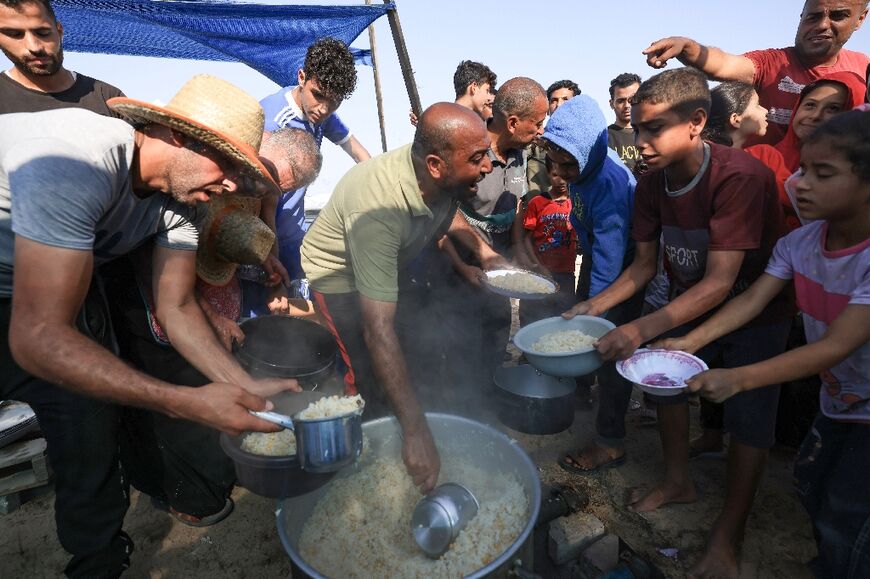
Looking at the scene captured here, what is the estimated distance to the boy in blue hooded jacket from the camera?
3.09 meters

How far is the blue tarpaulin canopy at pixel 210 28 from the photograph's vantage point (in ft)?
15.6

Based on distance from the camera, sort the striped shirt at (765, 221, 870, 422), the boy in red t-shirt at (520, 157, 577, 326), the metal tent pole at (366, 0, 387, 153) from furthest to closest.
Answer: the metal tent pole at (366, 0, 387, 153), the boy in red t-shirt at (520, 157, 577, 326), the striped shirt at (765, 221, 870, 422)

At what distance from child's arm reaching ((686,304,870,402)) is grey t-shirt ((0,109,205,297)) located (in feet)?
8.26

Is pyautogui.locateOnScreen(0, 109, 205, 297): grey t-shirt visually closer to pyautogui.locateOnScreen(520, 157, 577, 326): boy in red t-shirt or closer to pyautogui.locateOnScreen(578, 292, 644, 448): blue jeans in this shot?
pyautogui.locateOnScreen(578, 292, 644, 448): blue jeans

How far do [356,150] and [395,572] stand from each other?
459 centimetres

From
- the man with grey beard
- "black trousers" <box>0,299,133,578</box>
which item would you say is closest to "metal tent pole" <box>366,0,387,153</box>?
the man with grey beard

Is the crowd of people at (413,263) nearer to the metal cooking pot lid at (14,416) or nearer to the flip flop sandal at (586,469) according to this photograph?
the flip flop sandal at (586,469)

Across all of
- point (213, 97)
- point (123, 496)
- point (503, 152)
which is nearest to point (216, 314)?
point (123, 496)

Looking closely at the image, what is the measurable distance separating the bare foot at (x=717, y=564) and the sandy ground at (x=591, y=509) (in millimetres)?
89

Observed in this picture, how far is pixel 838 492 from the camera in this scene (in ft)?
6.49

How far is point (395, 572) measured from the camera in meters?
2.10

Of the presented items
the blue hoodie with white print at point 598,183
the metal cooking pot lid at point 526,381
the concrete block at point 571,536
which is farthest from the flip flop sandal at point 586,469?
the blue hoodie with white print at point 598,183

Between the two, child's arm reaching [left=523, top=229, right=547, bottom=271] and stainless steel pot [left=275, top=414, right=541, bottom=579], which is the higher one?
child's arm reaching [left=523, top=229, right=547, bottom=271]

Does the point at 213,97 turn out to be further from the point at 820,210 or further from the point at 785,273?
the point at 785,273
